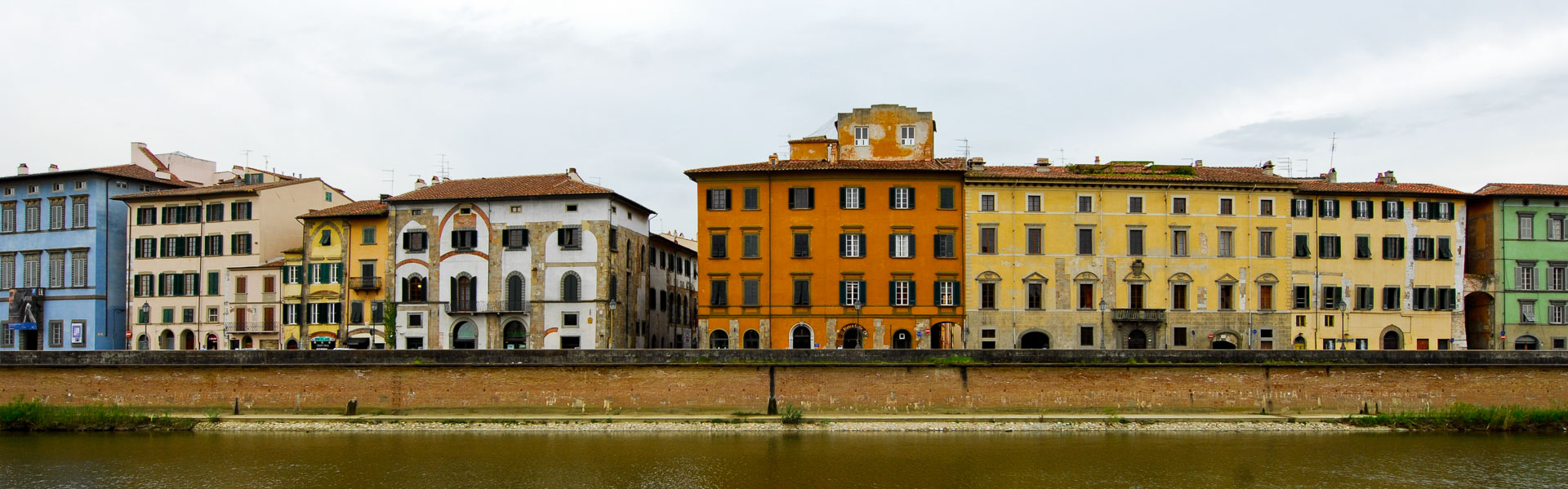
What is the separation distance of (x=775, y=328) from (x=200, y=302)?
27554mm

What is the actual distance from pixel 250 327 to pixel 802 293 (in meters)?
25.8

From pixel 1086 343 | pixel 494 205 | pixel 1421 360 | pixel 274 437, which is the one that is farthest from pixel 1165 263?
pixel 274 437

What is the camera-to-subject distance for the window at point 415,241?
5150 cm

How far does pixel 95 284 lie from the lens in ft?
184

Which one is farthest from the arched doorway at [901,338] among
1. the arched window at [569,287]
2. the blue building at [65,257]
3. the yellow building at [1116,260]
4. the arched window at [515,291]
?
the blue building at [65,257]

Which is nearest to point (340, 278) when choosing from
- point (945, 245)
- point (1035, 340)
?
point (945, 245)

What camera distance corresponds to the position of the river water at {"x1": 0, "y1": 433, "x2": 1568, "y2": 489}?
29.2 m

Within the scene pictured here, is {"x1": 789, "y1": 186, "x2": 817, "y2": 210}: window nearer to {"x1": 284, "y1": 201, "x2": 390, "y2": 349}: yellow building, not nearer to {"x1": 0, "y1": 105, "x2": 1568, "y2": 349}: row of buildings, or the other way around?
{"x1": 0, "y1": 105, "x2": 1568, "y2": 349}: row of buildings

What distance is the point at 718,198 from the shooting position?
4941 cm

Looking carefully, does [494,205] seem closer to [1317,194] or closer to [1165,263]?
[1165,263]

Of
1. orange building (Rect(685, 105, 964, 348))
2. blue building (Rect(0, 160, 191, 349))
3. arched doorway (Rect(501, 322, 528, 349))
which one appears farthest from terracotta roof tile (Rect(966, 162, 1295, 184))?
blue building (Rect(0, 160, 191, 349))

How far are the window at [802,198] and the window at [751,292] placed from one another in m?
3.54

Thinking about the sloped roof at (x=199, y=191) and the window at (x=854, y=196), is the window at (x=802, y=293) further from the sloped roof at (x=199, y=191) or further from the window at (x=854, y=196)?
the sloped roof at (x=199, y=191)

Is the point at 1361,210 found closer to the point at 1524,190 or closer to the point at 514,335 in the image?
the point at 1524,190
